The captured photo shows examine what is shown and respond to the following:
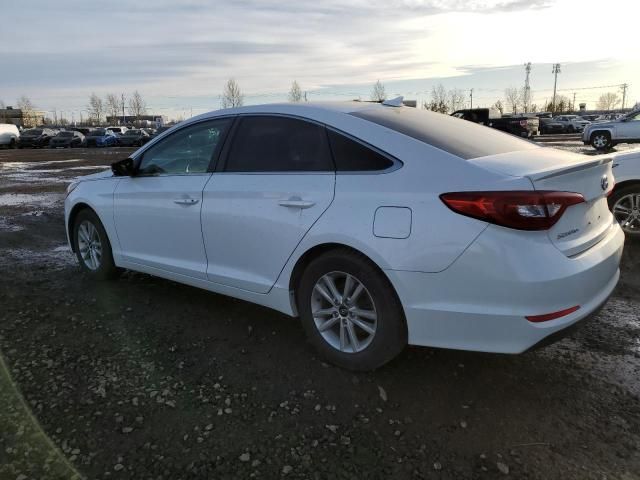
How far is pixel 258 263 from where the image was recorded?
360 cm

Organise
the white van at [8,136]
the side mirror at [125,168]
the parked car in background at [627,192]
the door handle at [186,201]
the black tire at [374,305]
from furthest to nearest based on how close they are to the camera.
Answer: the white van at [8,136], the parked car in background at [627,192], the side mirror at [125,168], the door handle at [186,201], the black tire at [374,305]

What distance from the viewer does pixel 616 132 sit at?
20125 millimetres

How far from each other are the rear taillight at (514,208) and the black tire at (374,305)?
24.0 inches

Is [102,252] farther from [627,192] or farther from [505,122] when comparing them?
[505,122]

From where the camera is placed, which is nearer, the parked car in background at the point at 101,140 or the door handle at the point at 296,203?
the door handle at the point at 296,203

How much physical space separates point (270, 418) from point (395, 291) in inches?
37.6

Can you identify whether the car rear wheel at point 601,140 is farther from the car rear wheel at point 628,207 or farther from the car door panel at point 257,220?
the car door panel at point 257,220

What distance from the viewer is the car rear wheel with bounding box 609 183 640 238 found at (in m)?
6.13

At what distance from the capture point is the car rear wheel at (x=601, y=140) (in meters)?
20.5

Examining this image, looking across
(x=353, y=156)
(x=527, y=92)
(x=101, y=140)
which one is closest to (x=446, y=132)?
(x=353, y=156)

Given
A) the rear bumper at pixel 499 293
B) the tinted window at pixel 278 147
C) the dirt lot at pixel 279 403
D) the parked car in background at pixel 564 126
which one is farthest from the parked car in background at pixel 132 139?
the rear bumper at pixel 499 293

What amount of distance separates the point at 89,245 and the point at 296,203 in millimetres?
2888

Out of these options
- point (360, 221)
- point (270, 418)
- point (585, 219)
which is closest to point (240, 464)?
point (270, 418)

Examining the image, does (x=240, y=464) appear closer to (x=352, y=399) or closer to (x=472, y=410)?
(x=352, y=399)
